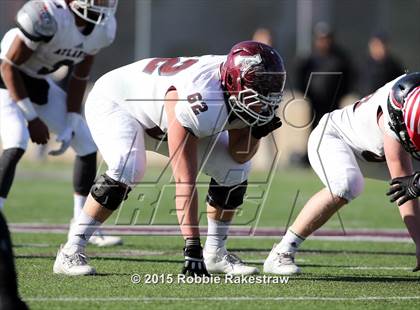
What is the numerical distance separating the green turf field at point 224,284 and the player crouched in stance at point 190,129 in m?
0.30

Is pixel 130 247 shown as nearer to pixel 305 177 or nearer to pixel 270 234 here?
pixel 270 234

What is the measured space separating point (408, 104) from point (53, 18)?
2.69 metres

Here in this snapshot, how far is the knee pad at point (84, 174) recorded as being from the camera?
7293 mm

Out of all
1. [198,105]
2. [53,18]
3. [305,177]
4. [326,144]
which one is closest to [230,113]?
[198,105]

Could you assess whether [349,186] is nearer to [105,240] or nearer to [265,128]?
[265,128]

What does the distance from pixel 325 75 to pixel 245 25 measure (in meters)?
4.93

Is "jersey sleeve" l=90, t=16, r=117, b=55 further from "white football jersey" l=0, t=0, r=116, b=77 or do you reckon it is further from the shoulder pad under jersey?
the shoulder pad under jersey

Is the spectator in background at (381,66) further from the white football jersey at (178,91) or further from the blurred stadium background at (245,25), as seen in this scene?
the white football jersey at (178,91)

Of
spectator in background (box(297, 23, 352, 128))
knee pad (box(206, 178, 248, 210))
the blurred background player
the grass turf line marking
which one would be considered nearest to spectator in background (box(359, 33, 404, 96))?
spectator in background (box(297, 23, 352, 128))

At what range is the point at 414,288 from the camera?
211 inches

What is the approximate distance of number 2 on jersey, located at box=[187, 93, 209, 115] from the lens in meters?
5.35

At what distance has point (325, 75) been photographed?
15.0 meters

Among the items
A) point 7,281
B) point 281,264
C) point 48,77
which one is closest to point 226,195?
point 281,264

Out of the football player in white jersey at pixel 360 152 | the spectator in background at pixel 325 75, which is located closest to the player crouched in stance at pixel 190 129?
the football player in white jersey at pixel 360 152
